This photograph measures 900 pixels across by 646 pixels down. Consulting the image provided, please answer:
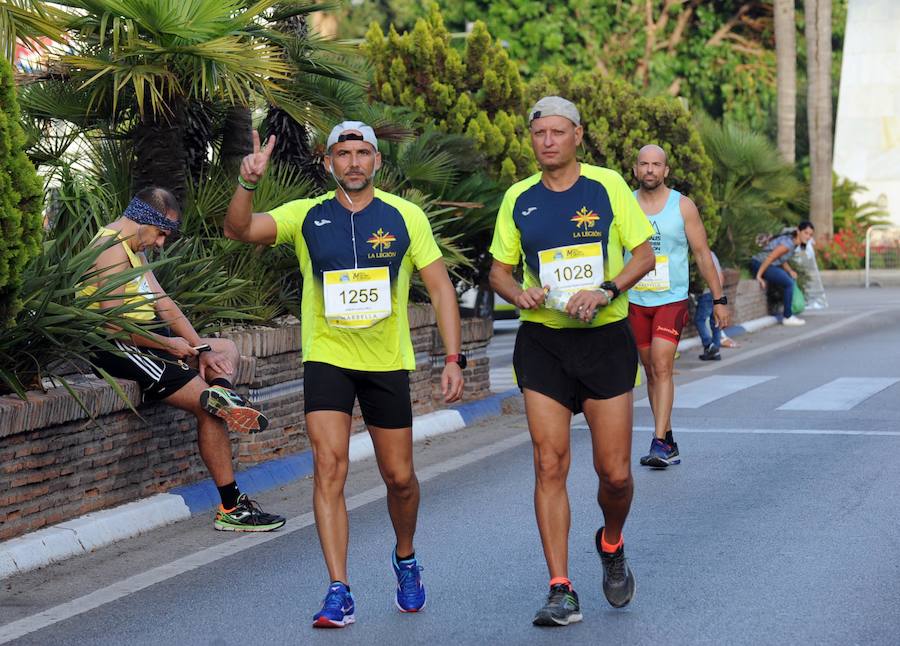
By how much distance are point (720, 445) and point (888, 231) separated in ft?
89.0

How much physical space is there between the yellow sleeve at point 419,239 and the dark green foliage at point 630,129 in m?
12.9

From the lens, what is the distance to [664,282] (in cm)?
1017

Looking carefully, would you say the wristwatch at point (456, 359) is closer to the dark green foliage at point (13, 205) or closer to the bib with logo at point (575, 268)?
the bib with logo at point (575, 268)

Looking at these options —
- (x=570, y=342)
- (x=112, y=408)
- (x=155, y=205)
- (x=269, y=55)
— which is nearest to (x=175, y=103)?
(x=269, y=55)

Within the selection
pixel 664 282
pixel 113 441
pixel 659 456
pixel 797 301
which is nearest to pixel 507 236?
pixel 113 441

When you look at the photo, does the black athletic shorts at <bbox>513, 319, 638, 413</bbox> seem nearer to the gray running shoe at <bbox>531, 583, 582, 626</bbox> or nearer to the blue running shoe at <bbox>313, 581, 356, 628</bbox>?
the gray running shoe at <bbox>531, 583, 582, 626</bbox>

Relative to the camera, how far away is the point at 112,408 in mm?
8023

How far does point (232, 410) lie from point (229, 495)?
1.77 ft

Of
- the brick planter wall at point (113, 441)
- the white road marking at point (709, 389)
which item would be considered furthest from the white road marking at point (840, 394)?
the brick planter wall at point (113, 441)

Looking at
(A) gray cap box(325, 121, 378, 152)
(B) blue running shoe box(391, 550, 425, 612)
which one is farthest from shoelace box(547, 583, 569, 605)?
(A) gray cap box(325, 121, 378, 152)

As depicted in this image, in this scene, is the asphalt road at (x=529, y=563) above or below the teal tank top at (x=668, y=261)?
below

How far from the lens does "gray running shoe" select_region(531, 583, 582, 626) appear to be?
19.4 ft

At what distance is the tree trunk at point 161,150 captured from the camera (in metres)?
10.9

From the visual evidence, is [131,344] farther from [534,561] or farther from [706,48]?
[706,48]
